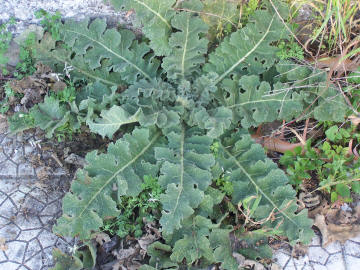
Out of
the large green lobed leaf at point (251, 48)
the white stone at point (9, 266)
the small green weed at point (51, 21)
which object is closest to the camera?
the white stone at point (9, 266)

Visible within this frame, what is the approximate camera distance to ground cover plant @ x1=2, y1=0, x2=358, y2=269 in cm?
253

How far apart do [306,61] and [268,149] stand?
0.77m

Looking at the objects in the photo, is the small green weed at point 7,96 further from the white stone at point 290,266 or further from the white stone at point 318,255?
the white stone at point 318,255

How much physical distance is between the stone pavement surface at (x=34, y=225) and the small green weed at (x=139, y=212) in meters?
0.35

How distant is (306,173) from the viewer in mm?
2836

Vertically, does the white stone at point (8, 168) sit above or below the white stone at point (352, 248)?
above

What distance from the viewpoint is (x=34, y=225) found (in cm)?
275

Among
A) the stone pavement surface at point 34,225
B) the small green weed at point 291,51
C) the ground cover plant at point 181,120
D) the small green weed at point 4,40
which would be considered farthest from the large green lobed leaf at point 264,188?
the small green weed at point 4,40

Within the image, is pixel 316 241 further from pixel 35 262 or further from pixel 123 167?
pixel 35 262

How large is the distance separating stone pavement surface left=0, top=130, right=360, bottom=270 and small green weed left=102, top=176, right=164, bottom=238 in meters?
0.35

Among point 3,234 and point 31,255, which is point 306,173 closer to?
point 31,255

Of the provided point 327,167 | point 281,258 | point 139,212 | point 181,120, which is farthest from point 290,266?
point 181,120

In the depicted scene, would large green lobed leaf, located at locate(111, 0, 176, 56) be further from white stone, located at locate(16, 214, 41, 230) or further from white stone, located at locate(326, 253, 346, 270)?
white stone, located at locate(326, 253, 346, 270)

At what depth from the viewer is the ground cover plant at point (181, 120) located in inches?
99.6
